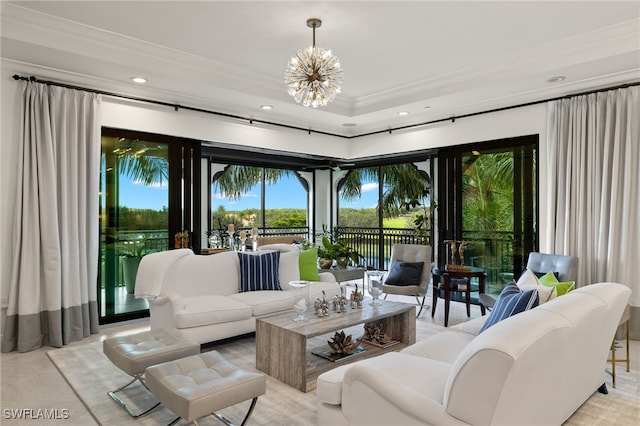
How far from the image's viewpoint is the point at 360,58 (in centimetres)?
438

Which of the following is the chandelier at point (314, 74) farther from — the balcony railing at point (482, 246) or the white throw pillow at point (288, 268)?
the balcony railing at point (482, 246)

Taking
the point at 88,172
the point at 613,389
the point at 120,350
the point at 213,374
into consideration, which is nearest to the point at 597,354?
the point at 613,389

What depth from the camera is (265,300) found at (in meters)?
4.11

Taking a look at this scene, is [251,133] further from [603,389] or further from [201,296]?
[603,389]

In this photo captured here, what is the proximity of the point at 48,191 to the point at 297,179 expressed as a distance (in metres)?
5.42

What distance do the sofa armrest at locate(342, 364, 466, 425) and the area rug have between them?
0.69m

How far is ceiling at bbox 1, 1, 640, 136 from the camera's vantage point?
3.33 metres

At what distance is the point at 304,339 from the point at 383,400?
1.22 meters

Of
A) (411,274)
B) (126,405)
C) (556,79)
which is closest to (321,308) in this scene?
(126,405)

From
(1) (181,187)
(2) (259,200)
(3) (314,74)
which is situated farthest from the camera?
(2) (259,200)

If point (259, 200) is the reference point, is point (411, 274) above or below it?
below

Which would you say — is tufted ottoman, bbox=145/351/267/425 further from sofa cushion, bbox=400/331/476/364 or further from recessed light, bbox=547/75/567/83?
recessed light, bbox=547/75/567/83

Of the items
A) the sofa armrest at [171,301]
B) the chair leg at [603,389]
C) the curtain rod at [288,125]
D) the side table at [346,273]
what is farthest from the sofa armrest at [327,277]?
the chair leg at [603,389]

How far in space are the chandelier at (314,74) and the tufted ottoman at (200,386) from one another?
2190 mm
